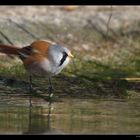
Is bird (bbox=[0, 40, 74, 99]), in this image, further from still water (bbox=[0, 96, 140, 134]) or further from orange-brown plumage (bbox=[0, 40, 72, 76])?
still water (bbox=[0, 96, 140, 134])

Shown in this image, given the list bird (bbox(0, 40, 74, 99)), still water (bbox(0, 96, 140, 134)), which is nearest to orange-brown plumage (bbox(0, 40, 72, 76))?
bird (bbox(0, 40, 74, 99))

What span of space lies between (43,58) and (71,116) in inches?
45.7

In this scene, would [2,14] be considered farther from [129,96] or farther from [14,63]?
[129,96]

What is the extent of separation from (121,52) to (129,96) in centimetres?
190

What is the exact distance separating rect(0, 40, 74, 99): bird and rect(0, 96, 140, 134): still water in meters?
0.41

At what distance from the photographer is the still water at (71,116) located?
21.4 ft

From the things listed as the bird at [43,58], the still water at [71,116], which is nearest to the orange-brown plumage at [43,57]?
the bird at [43,58]

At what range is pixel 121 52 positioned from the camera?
986 cm

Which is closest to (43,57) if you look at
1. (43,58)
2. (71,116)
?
(43,58)

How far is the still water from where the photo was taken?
6508 mm

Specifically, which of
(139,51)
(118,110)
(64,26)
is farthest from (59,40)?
(118,110)

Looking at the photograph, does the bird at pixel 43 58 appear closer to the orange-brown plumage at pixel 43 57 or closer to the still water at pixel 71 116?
the orange-brown plumage at pixel 43 57

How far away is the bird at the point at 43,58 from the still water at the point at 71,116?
41cm

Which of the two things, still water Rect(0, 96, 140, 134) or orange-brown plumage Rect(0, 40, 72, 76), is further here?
orange-brown plumage Rect(0, 40, 72, 76)
